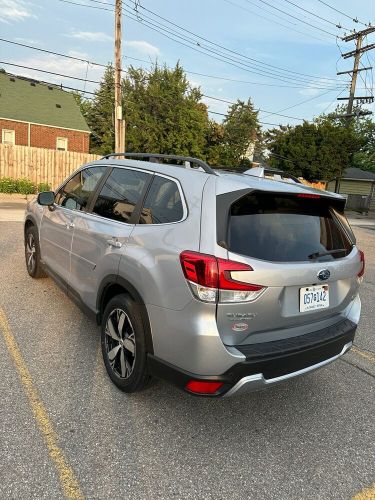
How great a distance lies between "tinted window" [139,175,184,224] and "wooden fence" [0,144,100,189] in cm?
1716

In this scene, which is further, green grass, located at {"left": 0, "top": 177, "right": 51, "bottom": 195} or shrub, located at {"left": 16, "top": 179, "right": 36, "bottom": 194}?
shrub, located at {"left": 16, "top": 179, "right": 36, "bottom": 194}

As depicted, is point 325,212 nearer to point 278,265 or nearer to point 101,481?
point 278,265

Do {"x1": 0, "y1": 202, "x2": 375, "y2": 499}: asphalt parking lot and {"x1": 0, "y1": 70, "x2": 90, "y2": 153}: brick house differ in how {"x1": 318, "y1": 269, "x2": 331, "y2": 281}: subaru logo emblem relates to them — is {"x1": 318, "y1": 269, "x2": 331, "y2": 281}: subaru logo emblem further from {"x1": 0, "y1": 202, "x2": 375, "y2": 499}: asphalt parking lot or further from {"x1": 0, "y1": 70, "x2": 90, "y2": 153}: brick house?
{"x1": 0, "y1": 70, "x2": 90, "y2": 153}: brick house

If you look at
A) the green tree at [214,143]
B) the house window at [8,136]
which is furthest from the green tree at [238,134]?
the house window at [8,136]

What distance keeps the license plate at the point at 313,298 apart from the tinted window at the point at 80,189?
2.15m

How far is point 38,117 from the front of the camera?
95.9ft

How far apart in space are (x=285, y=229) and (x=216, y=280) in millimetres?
705

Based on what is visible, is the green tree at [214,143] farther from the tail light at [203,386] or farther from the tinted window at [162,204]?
the tail light at [203,386]

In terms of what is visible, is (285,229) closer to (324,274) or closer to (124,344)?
(324,274)

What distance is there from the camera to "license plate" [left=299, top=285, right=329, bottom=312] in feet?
8.29

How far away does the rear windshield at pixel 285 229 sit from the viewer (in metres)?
2.37

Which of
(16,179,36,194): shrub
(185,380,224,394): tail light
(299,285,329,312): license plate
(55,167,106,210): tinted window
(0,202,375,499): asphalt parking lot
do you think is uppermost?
(55,167,106,210): tinted window

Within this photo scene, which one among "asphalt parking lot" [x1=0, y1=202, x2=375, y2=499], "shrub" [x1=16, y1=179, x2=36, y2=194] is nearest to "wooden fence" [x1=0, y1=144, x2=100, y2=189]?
"shrub" [x1=16, y1=179, x2=36, y2=194]

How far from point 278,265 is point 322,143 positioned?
25.7m
